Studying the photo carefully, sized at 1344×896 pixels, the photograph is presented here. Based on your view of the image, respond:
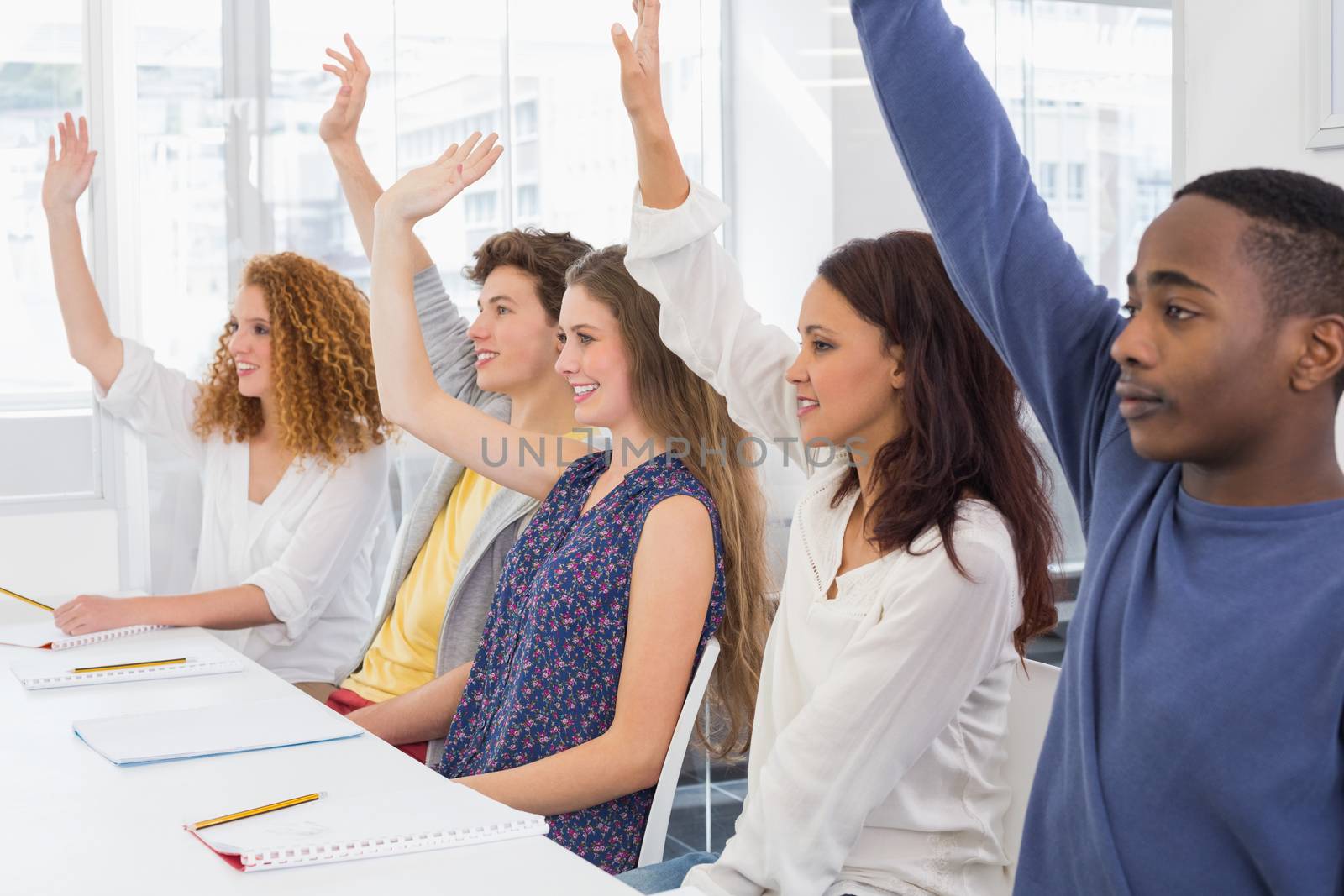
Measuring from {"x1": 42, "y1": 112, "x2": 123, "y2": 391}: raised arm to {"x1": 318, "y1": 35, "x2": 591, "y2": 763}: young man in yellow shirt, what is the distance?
2.31 ft

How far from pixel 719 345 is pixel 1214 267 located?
2.92ft

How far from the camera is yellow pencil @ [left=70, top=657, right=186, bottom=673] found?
177 centimetres

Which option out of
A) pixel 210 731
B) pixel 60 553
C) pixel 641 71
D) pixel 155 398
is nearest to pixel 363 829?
pixel 210 731

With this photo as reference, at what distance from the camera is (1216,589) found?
882 mm

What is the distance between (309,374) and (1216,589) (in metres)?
1.92

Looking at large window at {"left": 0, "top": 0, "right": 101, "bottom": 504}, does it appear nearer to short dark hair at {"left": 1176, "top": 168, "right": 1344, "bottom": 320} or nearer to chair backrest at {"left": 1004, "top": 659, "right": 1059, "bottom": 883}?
chair backrest at {"left": 1004, "top": 659, "right": 1059, "bottom": 883}

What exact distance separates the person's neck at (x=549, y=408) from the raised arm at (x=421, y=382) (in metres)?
0.16

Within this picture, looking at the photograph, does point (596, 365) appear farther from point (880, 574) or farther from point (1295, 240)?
point (1295, 240)

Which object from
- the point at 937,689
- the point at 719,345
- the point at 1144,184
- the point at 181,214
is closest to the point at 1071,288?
the point at 937,689

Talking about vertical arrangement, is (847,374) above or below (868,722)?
above

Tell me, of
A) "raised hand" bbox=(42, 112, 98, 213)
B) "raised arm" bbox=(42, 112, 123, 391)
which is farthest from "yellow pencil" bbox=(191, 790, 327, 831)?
"raised hand" bbox=(42, 112, 98, 213)

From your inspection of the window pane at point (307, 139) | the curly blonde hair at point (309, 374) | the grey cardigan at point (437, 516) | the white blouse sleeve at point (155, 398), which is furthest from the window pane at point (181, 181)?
the grey cardigan at point (437, 516)

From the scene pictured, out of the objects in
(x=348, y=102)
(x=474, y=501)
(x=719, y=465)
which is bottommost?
(x=474, y=501)

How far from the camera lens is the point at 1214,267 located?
855 millimetres
